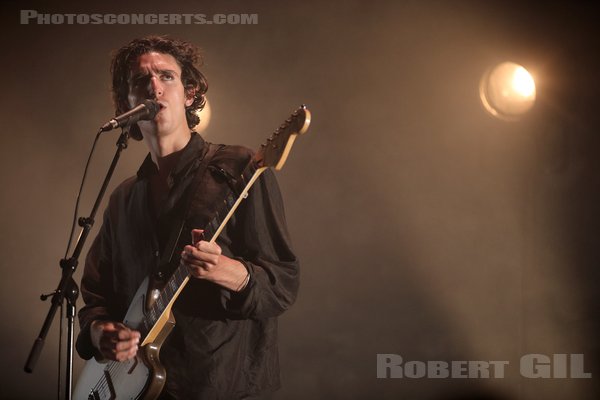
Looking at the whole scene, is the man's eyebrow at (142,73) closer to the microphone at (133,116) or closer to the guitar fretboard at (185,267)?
the microphone at (133,116)

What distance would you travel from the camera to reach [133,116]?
7.61 feet

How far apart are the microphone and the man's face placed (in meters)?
0.29

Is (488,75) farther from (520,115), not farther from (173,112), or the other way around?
(173,112)

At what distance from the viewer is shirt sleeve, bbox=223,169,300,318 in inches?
93.0

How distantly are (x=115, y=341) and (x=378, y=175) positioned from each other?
138cm

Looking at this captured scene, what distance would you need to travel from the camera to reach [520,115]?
10.3ft

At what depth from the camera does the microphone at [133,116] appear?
225 centimetres

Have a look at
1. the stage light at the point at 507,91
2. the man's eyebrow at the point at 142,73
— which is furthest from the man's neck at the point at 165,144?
the stage light at the point at 507,91

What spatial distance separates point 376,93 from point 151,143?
105 centimetres

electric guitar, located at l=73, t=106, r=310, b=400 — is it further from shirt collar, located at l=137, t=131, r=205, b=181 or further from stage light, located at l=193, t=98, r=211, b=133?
stage light, located at l=193, t=98, r=211, b=133

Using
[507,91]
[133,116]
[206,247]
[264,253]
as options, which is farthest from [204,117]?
[507,91]

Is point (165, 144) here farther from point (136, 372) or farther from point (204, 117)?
point (136, 372)

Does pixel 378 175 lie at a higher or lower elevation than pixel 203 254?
higher

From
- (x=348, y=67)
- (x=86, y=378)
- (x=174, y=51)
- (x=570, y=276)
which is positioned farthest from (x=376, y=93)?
(x=86, y=378)
